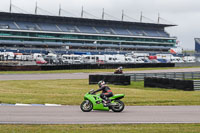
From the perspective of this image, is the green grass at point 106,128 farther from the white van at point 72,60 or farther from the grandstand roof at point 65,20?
the grandstand roof at point 65,20

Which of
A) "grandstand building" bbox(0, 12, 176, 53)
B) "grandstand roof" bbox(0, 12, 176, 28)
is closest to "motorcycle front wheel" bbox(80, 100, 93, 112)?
"grandstand building" bbox(0, 12, 176, 53)

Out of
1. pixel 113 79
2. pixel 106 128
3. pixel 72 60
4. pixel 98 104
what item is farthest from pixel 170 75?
pixel 72 60

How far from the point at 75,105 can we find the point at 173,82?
40.5ft

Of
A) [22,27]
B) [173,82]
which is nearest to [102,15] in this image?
[22,27]

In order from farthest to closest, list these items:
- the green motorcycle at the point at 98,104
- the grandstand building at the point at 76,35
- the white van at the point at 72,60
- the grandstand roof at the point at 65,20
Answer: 1. the grandstand roof at the point at 65,20
2. the grandstand building at the point at 76,35
3. the white van at the point at 72,60
4. the green motorcycle at the point at 98,104

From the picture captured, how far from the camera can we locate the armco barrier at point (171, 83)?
2614 centimetres

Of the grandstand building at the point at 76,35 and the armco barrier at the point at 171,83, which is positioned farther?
the grandstand building at the point at 76,35

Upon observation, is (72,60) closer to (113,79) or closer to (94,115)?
(113,79)

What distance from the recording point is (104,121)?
12.5m

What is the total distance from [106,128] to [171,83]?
58.2 feet

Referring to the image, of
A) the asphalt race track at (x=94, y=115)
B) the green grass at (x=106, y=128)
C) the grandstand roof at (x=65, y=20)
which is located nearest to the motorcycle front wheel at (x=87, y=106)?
the asphalt race track at (x=94, y=115)

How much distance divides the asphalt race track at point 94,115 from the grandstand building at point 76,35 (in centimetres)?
7865

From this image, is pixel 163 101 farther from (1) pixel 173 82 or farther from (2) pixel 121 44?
(2) pixel 121 44

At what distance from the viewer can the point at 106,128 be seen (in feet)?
36.3
